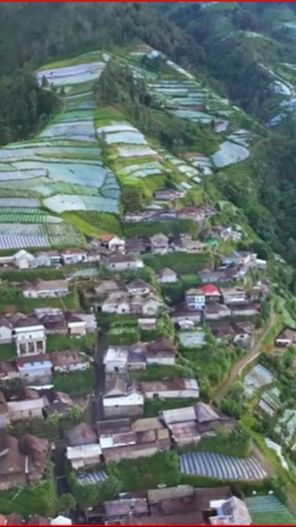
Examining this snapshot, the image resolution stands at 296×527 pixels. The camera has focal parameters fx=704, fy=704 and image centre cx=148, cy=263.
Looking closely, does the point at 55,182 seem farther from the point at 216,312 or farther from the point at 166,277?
the point at 216,312

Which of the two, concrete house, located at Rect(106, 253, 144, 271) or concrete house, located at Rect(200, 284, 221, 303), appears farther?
concrete house, located at Rect(106, 253, 144, 271)

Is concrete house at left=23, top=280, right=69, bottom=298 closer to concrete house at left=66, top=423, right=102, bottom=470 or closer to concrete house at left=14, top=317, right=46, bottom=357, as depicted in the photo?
concrete house at left=14, top=317, right=46, bottom=357

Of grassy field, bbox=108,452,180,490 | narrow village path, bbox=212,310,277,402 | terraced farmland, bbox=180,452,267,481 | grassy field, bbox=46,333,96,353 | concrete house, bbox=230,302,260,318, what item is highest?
grassy field, bbox=46,333,96,353

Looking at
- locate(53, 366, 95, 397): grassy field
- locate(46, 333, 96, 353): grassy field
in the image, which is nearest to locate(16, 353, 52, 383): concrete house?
locate(53, 366, 95, 397): grassy field

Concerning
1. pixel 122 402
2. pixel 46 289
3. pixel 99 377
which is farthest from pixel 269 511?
pixel 46 289

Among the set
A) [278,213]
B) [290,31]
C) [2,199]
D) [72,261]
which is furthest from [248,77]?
[72,261]

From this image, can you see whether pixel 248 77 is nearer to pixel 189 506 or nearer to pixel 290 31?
pixel 290 31

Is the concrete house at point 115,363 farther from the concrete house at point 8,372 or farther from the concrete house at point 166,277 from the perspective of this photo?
the concrete house at point 166,277

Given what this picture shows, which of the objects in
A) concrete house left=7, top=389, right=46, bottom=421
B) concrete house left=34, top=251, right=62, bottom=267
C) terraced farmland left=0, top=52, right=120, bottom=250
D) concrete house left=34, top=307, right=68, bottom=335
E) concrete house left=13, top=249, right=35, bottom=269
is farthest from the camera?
terraced farmland left=0, top=52, right=120, bottom=250
